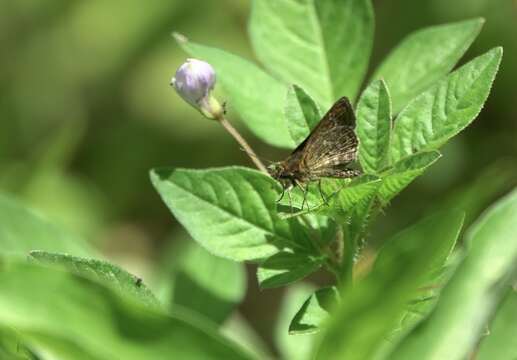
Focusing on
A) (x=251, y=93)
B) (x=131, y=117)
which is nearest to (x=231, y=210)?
(x=251, y=93)

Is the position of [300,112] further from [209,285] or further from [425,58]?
[209,285]

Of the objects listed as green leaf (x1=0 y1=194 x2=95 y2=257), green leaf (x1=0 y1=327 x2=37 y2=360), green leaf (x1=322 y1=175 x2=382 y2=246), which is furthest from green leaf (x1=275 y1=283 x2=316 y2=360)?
green leaf (x1=0 y1=327 x2=37 y2=360)

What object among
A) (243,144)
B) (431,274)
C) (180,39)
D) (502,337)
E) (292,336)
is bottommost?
(292,336)

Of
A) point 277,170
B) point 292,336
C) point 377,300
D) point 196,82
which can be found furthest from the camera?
point 292,336

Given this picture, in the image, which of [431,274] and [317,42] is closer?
[431,274]

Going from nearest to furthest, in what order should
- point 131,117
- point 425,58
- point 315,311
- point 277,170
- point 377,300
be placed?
1. point 377,300
2. point 315,311
3. point 277,170
4. point 425,58
5. point 131,117

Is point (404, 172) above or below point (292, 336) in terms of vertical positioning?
above

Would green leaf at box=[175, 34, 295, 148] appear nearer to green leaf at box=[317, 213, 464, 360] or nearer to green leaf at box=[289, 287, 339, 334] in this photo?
green leaf at box=[289, 287, 339, 334]
